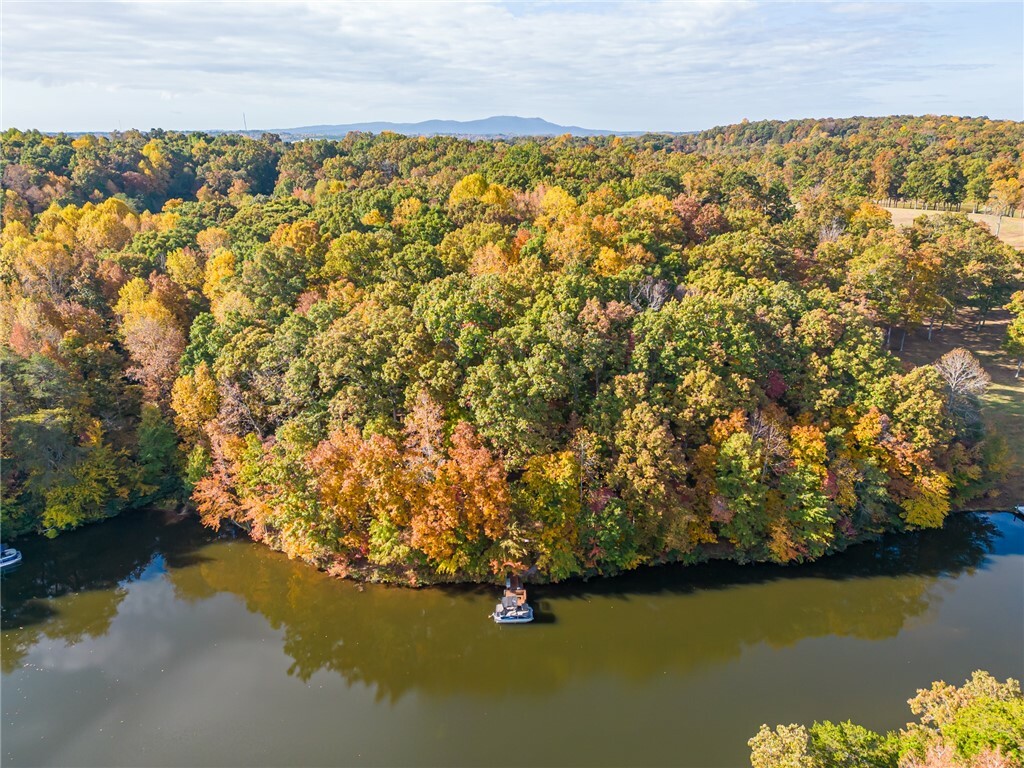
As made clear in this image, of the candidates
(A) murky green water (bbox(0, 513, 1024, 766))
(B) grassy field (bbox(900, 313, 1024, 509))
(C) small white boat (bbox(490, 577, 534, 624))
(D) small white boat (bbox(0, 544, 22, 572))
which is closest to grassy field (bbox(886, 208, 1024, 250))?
(B) grassy field (bbox(900, 313, 1024, 509))

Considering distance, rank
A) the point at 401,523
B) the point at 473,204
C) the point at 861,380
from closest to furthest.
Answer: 1. the point at 401,523
2. the point at 861,380
3. the point at 473,204

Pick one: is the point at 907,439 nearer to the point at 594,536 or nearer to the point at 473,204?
the point at 594,536

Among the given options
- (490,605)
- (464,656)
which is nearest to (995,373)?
(490,605)

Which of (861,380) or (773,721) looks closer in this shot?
(773,721)

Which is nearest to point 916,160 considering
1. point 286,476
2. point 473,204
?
point 473,204

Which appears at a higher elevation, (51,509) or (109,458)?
(109,458)

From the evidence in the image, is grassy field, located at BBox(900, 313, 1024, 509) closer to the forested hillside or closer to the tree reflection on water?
the forested hillside
